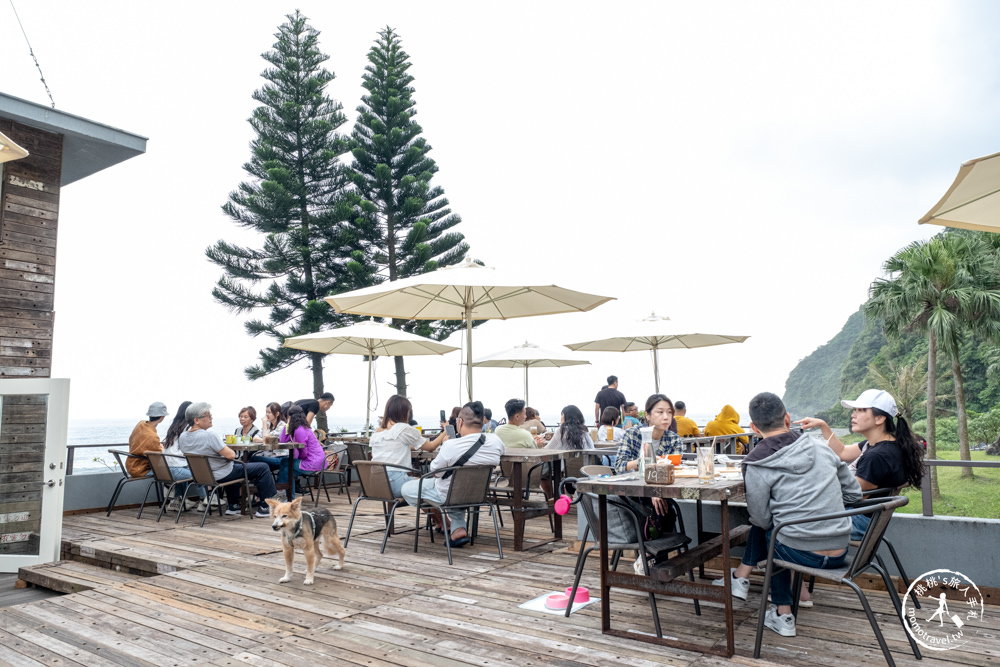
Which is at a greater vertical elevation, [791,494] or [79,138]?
[79,138]


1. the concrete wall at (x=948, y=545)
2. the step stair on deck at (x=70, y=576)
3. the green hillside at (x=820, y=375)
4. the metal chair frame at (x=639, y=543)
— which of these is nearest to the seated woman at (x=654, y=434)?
the metal chair frame at (x=639, y=543)

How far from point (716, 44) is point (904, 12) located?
5928mm

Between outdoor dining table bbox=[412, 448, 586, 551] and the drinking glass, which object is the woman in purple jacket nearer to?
outdoor dining table bbox=[412, 448, 586, 551]

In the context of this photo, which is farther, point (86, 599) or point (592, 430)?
point (592, 430)

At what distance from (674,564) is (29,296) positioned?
17.3 feet

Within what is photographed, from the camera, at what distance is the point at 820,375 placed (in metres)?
52.3

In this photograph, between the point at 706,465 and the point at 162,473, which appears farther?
the point at 162,473

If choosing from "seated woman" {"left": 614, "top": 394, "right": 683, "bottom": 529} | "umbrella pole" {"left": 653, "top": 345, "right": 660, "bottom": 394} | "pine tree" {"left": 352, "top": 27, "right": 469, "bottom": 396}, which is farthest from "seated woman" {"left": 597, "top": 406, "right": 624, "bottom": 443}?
"pine tree" {"left": 352, "top": 27, "right": 469, "bottom": 396}

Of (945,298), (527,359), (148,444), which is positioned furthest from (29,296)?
(945,298)

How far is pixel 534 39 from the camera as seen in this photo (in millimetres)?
16875

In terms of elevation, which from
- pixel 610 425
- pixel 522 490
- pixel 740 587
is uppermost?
pixel 610 425

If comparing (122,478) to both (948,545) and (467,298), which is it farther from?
(948,545)

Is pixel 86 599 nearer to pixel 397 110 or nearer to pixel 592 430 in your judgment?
pixel 592 430

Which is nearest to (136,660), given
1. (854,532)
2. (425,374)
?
(854,532)
